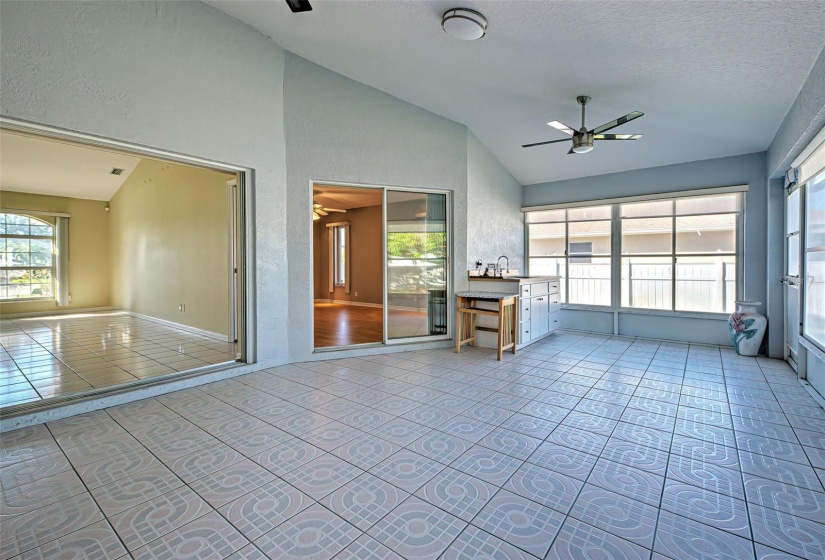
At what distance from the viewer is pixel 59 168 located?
7359mm

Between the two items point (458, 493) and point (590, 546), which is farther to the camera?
point (458, 493)

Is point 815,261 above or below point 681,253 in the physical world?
below

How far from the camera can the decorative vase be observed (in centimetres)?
485

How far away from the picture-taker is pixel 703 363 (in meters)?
4.60

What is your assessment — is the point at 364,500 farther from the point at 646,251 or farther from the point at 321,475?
the point at 646,251

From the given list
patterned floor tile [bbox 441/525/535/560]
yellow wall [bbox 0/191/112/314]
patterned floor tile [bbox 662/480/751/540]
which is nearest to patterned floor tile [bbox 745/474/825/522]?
patterned floor tile [bbox 662/480/751/540]

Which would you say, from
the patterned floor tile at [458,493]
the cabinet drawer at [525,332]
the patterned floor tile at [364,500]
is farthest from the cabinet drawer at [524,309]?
the patterned floor tile at [364,500]

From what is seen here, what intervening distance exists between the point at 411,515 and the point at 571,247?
599cm

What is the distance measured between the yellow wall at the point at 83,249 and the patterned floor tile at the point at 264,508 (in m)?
9.92

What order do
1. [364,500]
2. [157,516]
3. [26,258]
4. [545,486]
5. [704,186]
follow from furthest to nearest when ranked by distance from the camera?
[26,258], [704,186], [545,486], [364,500], [157,516]

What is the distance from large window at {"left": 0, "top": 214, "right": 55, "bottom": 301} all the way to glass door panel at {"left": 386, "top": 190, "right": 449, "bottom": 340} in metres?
8.62

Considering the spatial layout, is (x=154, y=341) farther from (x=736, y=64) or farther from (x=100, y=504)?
(x=736, y=64)

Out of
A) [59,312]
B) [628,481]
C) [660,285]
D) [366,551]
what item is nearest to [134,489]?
[366,551]

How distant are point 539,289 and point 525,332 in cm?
79
